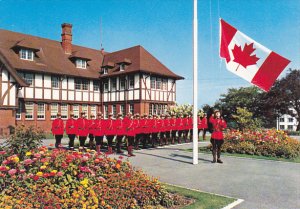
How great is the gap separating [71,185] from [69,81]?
87.9 ft

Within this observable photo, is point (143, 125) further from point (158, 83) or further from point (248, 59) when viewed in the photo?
point (158, 83)

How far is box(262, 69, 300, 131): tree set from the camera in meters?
36.8


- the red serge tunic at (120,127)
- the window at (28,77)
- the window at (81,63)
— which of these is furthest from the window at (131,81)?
the red serge tunic at (120,127)

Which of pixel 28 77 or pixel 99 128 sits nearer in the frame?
pixel 99 128

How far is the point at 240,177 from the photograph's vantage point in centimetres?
844

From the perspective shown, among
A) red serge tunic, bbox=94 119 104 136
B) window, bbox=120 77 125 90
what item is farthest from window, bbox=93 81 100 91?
red serge tunic, bbox=94 119 104 136

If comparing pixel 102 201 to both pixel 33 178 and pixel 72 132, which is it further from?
pixel 72 132

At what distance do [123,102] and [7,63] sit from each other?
12.2 meters

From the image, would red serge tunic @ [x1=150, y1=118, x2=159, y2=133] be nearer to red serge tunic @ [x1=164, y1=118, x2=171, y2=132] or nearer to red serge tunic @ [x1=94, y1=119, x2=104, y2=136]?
red serge tunic @ [x1=164, y1=118, x2=171, y2=132]

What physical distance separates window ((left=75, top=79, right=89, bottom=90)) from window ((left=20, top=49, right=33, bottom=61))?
530 cm

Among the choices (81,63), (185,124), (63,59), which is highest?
(63,59)

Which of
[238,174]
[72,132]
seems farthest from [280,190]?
[72,132]

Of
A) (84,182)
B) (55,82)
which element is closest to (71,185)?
(84,182)

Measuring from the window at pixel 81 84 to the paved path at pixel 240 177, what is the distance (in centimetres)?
2143
